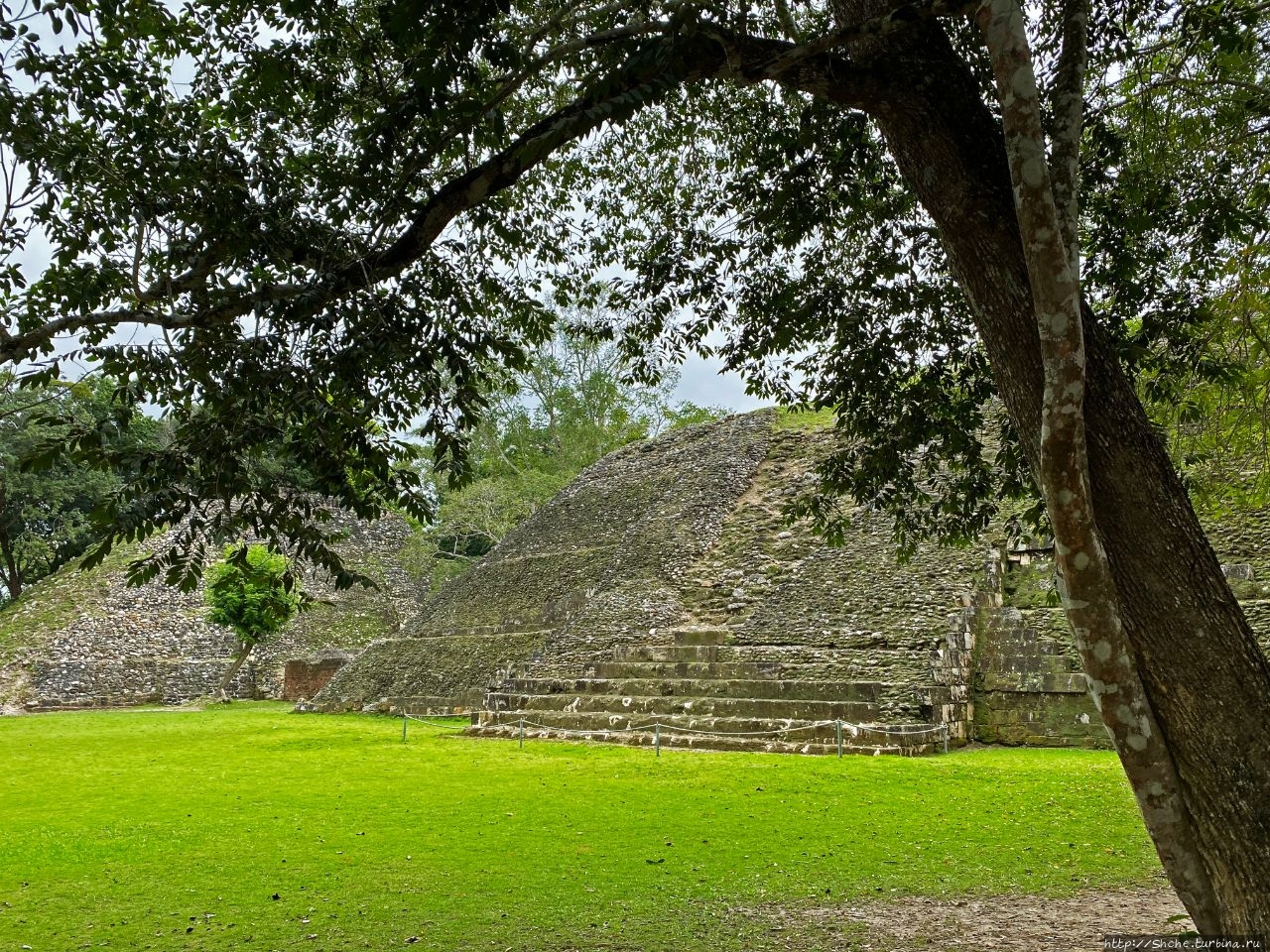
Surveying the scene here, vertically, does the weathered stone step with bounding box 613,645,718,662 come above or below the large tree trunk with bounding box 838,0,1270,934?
below

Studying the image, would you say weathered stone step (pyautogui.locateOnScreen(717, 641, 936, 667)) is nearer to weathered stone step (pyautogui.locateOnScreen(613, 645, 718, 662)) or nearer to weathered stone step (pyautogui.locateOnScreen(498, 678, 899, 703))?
weathered stone step (pyautogui.locateOnScreen(613, 645, 718, 662))

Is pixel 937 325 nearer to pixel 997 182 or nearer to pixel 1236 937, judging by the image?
pixel 997 182

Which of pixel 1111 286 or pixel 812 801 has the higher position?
pixel 1111 286

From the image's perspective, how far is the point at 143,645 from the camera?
23938mm

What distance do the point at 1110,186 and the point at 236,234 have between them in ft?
17.9

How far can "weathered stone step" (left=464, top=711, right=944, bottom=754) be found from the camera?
10484 mm

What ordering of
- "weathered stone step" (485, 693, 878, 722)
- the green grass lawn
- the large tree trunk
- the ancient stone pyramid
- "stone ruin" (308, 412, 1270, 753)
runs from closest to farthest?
1. the large tree trunk
2. the green grass lawn
3. "weathered stone step" (485, 693, 878, 722)
4. "stone ruin" (308, 412, 1270, 753)
5. the ancient stone pyramid

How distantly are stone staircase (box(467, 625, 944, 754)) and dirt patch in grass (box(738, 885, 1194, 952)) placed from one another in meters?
5.37

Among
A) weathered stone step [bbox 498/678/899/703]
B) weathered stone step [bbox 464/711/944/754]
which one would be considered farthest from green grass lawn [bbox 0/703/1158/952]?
weathered stone step [bbox 498/678/899/703]

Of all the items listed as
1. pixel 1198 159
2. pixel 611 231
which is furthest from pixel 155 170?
pixel 1198 159

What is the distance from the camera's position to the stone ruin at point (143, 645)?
72.6 feet

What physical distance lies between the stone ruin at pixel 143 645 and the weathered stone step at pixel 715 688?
390 inches

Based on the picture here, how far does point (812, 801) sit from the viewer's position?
7.76 m

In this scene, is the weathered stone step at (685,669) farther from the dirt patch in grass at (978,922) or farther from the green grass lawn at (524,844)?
the dirt patch in grass at (978,922)
